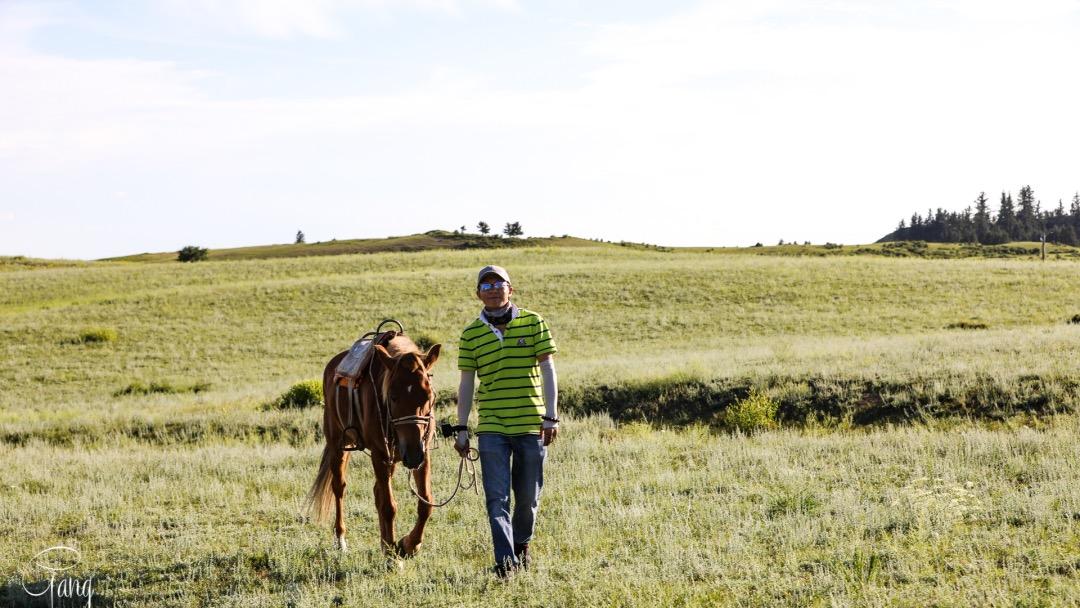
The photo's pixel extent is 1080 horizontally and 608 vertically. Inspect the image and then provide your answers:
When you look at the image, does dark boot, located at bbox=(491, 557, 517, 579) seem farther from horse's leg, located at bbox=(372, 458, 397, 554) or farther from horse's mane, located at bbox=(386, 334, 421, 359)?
horse's mane, located at bbox=(386, 334, 421, 359)

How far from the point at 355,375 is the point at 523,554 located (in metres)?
2.12

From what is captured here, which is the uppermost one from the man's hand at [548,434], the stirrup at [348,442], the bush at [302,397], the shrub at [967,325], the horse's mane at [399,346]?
the horse's mane at [399,346]

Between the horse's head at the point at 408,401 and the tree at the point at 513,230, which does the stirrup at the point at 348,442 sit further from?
the tree at the point at 513,230

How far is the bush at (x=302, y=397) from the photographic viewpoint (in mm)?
19969

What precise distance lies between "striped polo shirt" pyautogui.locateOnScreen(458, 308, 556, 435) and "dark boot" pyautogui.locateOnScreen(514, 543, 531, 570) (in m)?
1.01

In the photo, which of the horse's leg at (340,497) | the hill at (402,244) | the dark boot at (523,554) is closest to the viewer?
the dark boot at (523,554)

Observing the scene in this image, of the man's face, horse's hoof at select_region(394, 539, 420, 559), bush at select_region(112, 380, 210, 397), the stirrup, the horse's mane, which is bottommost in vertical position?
bush at select_region(112, 380, 210, 397)

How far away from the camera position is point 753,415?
15.4 metres

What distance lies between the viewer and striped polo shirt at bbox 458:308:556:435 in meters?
6.50

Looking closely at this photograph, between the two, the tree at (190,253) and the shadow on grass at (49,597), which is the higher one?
the tree at (190,253)

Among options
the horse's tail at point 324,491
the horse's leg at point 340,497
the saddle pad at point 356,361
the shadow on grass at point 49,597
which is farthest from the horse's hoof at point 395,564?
the shadow on grass at point 49,597

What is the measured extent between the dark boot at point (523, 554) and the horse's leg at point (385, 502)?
1.18 metres

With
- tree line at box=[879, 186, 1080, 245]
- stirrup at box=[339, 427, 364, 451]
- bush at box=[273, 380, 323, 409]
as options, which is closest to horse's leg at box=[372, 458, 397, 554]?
stirrup at box=[339, 427, 364, 451]

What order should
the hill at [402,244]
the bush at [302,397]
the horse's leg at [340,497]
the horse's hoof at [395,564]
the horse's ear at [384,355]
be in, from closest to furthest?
the horse's ear at [384,355]
the horse's hoof at [395,564]
the horse's leg at [340,497]
the bush at [302,397]
the hill at [402,244]
